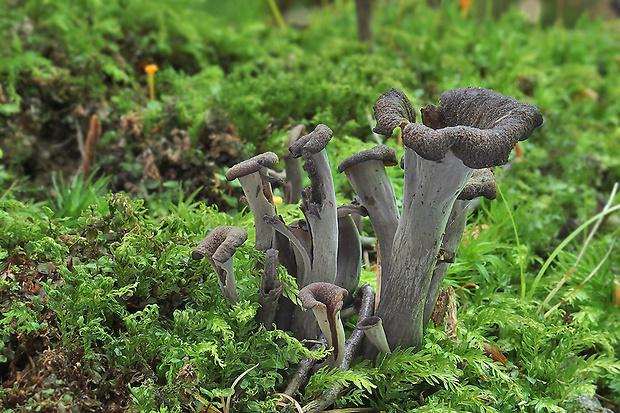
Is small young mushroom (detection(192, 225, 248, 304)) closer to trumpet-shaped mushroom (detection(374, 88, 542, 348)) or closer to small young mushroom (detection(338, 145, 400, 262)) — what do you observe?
small young mushroom (detection(338, 145, 400, 262))

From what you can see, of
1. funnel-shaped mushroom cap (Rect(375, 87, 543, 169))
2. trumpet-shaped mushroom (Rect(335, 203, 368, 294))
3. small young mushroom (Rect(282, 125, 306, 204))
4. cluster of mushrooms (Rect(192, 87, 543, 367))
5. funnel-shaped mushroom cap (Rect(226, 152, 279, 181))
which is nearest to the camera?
funnel-shaped mushroom cap (Rect(375, 87, 543, 169))

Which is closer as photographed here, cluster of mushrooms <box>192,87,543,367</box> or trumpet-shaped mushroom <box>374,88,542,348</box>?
trumpet-shaped mushroom <box>374,88,542,348</box>

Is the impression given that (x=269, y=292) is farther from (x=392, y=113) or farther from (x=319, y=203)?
(x=392, y=113)

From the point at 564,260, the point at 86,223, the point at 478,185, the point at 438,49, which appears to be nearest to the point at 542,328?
the point at 478,185

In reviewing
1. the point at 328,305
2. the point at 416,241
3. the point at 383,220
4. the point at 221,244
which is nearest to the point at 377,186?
the point at 383,220

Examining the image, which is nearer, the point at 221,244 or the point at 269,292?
the point at 221,244

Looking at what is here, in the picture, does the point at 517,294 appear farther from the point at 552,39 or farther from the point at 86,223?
the point at 552,39

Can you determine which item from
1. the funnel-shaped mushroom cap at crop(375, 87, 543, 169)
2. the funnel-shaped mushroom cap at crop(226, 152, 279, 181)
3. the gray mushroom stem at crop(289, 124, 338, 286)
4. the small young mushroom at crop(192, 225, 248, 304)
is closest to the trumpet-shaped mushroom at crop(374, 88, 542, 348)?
the funnel-shaped mushroom cap at crop(375, 87, 543, 169)
